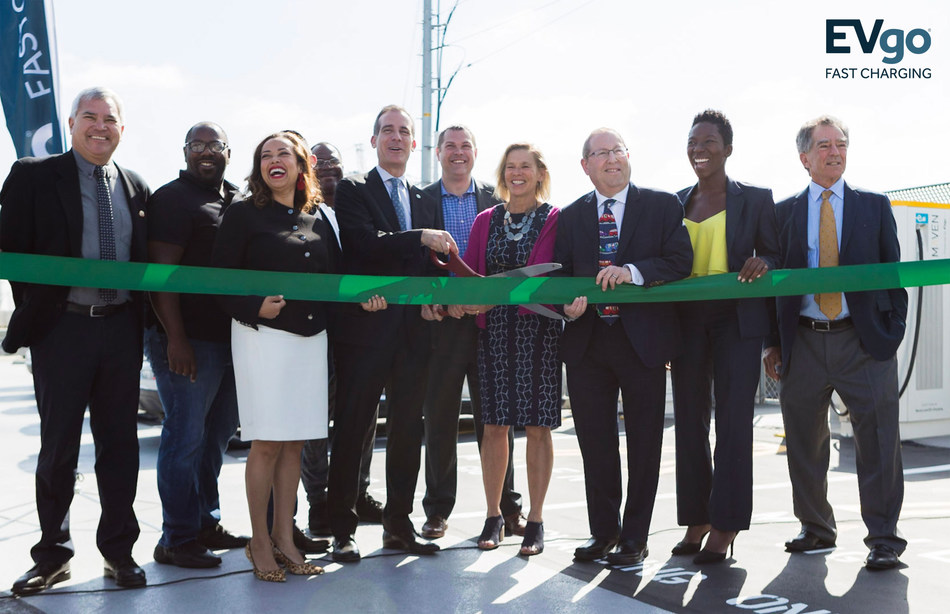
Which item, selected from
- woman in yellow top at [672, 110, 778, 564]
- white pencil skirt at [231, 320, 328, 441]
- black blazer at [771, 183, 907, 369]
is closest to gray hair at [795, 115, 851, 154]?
black blazer at [771, 183, 907, 369]

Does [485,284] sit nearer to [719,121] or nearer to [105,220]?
[719,121]

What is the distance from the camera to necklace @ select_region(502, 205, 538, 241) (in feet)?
15.1

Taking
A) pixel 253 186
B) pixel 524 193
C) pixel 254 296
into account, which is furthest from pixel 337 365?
pixel 524 193

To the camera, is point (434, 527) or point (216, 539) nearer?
point (216, 539)

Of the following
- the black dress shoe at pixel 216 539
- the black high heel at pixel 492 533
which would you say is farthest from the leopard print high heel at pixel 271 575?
the black high heel at pixel 492 533

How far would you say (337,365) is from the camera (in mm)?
4461

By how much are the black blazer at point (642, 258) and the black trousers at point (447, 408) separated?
0.65m

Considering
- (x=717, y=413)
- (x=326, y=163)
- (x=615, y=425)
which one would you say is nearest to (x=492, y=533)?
(x=615, y=425)

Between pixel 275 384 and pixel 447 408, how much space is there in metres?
1.29

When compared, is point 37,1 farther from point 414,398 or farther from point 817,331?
point 817,331

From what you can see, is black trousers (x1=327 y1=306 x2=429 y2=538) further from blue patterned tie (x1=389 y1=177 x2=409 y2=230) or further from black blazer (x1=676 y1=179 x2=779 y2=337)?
black blazer (x1=676 y1=179 x2=779 y2=337)

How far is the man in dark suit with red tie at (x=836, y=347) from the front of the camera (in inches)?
169

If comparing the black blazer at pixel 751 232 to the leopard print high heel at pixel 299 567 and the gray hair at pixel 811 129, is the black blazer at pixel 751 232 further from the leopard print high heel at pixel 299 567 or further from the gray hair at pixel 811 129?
the leopard print high heel at pixel 299 567

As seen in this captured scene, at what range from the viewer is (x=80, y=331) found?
12.6 ft
